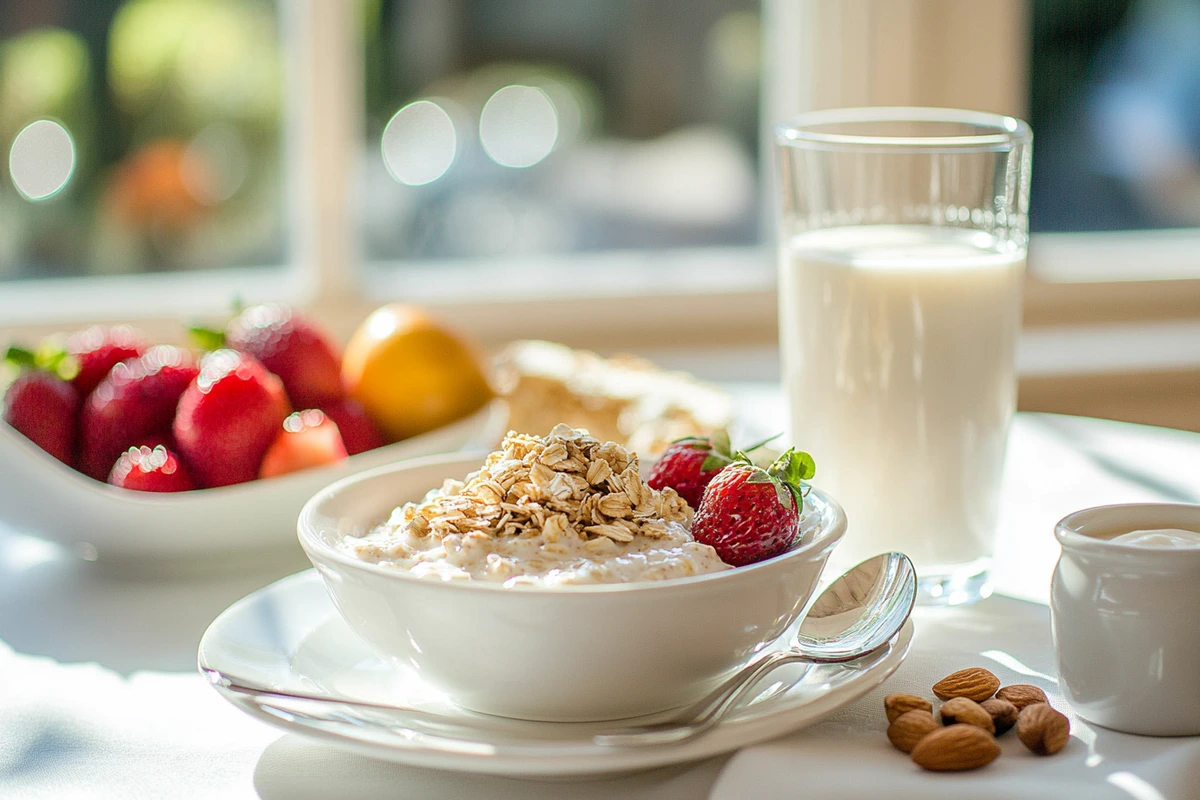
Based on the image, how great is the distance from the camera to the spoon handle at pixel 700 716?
0.55 m

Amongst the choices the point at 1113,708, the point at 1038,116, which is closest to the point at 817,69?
the point at 1038,116

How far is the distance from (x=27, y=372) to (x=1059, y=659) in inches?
30.1

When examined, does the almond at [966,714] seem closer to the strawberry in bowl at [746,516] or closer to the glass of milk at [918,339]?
the strawberry in bowl at [746,516]

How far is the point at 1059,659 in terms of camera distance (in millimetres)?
618

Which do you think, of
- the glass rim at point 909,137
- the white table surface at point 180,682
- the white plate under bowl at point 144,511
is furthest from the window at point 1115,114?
the white plate under bowl at point 144,511

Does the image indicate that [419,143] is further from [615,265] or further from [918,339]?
[918,339]

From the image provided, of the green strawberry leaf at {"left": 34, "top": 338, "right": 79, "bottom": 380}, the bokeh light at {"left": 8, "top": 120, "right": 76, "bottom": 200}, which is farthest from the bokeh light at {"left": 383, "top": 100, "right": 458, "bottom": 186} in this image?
the green strawberry leaf at {"left": 34, "top": 338, "right": 79, "bottom": 380}

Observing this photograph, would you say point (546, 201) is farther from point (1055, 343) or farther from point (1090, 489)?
point (1090, 489)

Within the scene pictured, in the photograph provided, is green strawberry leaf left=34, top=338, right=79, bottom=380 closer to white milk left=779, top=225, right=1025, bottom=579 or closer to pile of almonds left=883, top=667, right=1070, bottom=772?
white milk left=779, top=225, right=1025, bottom=579

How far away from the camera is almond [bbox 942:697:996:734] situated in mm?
577

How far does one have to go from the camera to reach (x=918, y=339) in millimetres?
806

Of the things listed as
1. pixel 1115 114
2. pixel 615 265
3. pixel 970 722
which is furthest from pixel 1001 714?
pixel 1115 114

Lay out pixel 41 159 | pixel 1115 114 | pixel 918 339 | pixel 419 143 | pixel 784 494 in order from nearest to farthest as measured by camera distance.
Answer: pixel 784 494, pixel 918 339, pixel 41 159, pixel 419 143, pixel 1115 114

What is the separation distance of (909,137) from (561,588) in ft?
1.60
